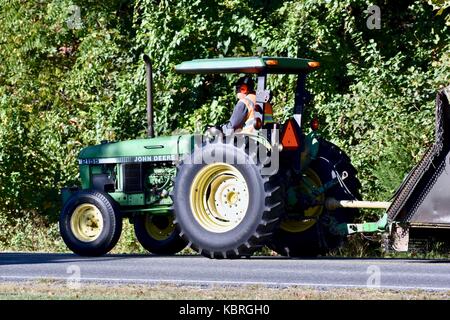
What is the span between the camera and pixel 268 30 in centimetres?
2284

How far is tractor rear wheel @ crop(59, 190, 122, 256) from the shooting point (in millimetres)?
17172

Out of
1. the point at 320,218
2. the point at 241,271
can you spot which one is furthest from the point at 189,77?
the point at 241,271

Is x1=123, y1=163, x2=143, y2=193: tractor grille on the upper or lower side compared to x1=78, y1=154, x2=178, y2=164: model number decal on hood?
lower

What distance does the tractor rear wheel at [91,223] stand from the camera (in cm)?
1717

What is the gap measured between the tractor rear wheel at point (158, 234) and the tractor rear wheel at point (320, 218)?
5.33 ft

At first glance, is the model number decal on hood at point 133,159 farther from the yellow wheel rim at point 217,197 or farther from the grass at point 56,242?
the grass at point 56,242

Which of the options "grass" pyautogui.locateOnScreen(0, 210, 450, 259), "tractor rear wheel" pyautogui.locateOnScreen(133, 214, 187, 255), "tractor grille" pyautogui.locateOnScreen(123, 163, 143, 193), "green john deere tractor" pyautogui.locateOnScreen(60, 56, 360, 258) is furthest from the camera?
"grass" pyautogui.locateOnScreen(0, 210, 450, 259)

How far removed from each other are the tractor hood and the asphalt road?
4.85ft

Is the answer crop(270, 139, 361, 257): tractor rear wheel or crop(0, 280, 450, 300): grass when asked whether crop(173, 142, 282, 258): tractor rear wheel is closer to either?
crop(270, 139, 361, 257): tractor rear wheel

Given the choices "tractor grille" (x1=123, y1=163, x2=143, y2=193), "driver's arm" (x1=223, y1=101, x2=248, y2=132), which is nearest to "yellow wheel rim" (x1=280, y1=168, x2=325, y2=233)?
"driver's arm" (x1=223, y1=101, x2=248, y2=132)

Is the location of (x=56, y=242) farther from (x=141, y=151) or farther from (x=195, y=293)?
(x=195, y=293)

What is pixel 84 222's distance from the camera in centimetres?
1753

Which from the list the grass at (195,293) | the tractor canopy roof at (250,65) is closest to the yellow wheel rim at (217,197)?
the tractor canopy roof at (250,65)
